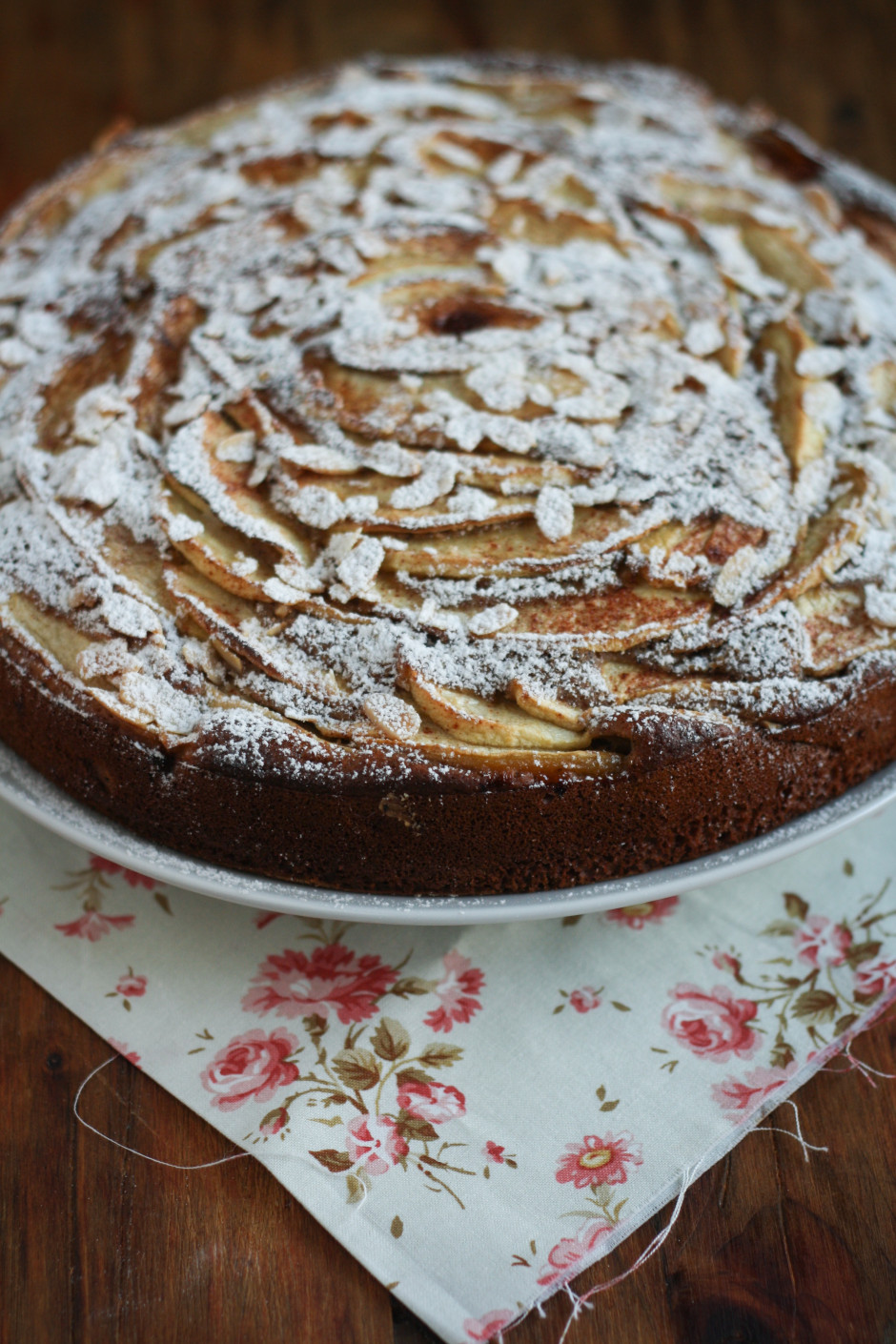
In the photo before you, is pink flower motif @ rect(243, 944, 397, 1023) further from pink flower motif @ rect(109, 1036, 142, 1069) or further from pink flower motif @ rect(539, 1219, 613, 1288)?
pink flower motif @ rect(539, 1219, 613, 1288)

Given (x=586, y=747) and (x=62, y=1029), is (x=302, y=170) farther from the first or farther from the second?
(x=62, y=1029)

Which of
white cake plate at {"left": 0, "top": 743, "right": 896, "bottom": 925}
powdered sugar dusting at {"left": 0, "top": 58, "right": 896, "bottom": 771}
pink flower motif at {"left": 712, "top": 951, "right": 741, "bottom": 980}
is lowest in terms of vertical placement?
pink flower motif at {"left": 712, "top": 951, "right": 741, "bottom": 980}

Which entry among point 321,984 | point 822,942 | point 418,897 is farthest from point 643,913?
point 321,984

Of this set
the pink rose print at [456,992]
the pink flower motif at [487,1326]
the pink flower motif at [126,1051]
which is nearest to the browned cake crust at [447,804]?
the pink rose print at [456,992]

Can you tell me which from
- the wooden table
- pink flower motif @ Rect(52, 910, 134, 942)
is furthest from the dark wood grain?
pink flower motif @ Rect(52, 910, 134, 942)

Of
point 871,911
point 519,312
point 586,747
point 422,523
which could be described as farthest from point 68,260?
point 871,911

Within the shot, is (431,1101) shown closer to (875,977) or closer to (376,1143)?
(376,1143)

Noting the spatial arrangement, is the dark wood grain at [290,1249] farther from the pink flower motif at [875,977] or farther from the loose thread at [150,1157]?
the pink flower motif at [875,977]
